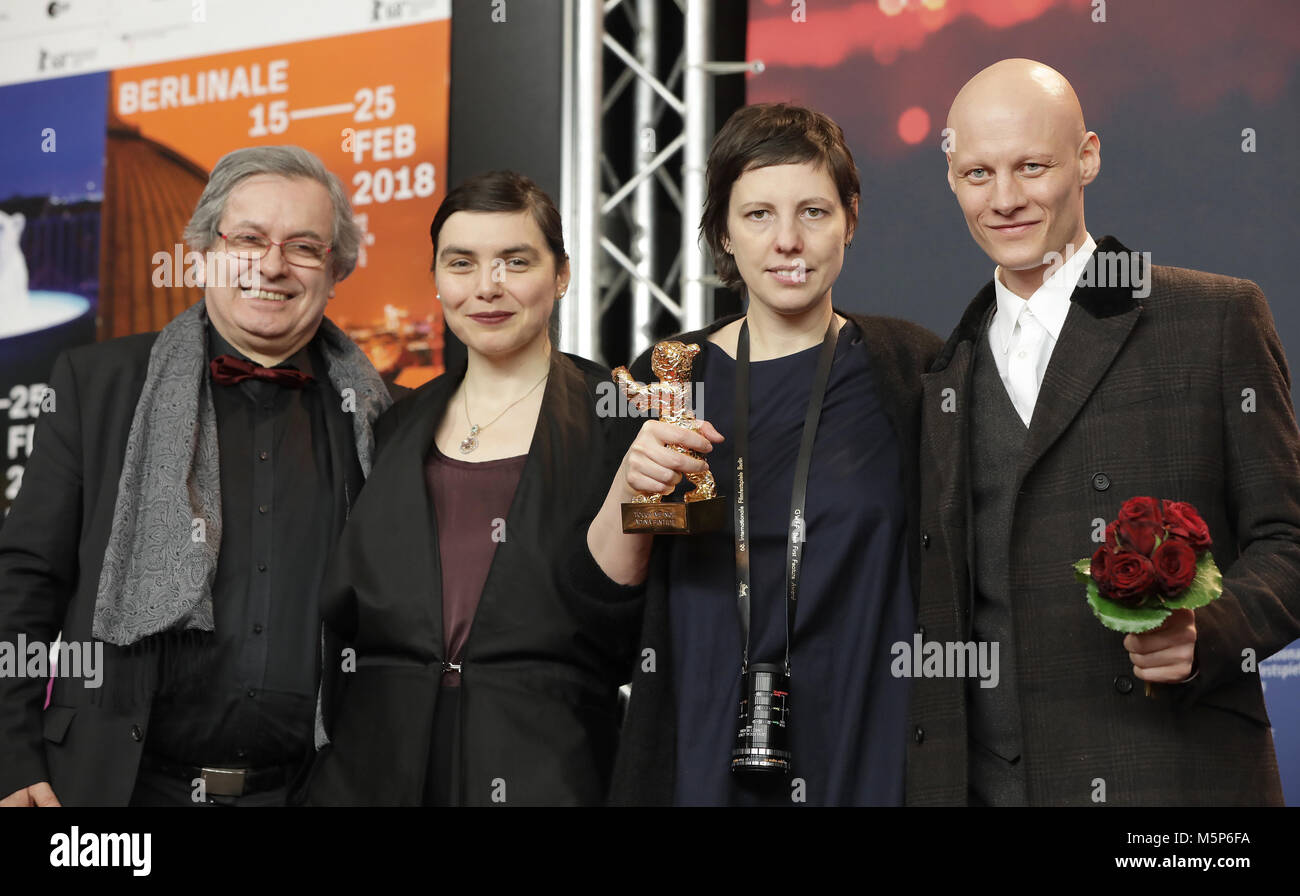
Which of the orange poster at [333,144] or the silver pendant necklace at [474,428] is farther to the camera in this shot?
the orange poster at [333,144]

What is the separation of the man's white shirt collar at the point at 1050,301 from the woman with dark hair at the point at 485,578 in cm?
89

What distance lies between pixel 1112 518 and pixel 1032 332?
441 mm

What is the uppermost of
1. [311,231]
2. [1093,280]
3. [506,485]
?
[311,231]

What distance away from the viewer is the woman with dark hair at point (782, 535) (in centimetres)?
274

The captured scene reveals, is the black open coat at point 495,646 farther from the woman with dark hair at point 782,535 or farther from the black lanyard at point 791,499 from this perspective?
the black lanyard at point 791,499

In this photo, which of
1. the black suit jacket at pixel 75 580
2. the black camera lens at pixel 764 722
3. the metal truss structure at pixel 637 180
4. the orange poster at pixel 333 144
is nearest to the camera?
the black camera lens at pixel 764 722

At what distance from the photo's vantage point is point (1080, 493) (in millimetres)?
2576

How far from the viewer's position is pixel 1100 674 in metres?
2.55

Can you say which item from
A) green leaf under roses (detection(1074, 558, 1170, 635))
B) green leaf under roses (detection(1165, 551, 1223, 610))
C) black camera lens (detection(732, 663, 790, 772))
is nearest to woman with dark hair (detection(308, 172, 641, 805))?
black camera lens (detection(732, 663, 790, 772))

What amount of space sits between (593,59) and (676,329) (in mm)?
950

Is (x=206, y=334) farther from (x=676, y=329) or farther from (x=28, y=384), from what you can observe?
(x=28, y=384)

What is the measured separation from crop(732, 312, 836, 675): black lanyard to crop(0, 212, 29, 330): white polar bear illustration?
3495 millimetres

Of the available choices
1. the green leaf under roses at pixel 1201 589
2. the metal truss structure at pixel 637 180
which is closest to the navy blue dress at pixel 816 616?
the green leaf under roses at pixel 1201 589
